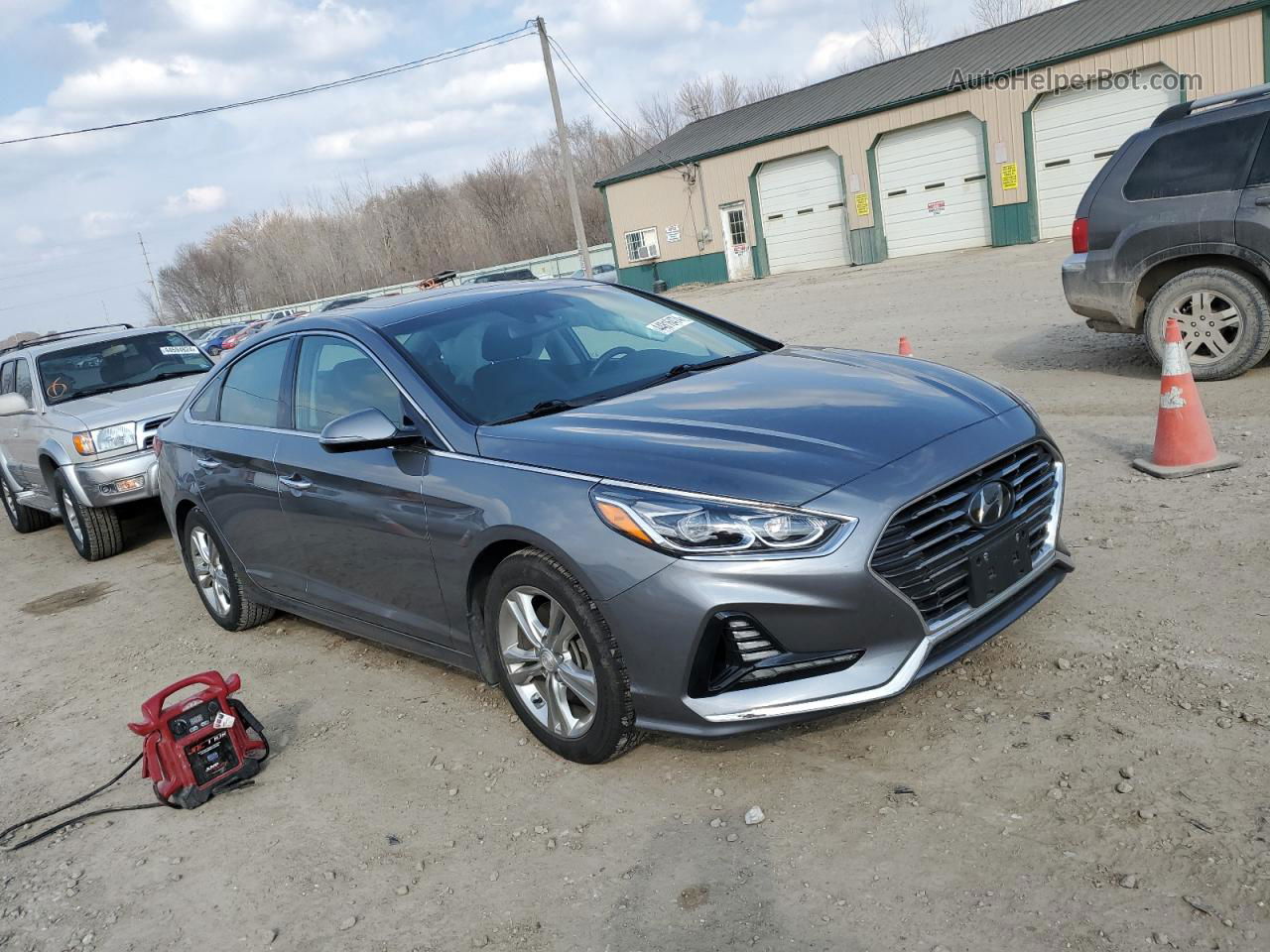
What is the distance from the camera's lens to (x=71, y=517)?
8492mm

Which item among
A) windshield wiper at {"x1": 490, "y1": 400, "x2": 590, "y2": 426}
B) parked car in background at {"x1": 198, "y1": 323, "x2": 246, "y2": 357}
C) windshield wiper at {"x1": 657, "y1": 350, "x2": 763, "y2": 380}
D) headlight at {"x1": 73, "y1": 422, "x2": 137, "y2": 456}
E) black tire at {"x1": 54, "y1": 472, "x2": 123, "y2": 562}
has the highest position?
windshield wiper at {"x1": 490, "y1": 400, "x2": 590, "y2": 426}

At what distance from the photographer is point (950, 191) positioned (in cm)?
2691

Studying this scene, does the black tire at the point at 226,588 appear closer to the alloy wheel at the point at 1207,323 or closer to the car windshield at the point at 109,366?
the car windshield at the point at 109,366

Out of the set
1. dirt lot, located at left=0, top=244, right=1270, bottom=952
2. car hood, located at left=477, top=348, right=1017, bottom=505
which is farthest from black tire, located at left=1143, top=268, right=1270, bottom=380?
car hood, located at left=477, top=348, right=1017, bottom=505

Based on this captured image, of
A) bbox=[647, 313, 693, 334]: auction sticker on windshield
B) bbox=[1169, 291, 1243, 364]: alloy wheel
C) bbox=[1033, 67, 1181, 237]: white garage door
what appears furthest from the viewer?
bbox=[1033, 67, 1181, 237]: white garage door

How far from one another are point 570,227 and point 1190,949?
69.2m

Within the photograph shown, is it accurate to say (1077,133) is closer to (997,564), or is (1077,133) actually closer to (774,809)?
(997,564)

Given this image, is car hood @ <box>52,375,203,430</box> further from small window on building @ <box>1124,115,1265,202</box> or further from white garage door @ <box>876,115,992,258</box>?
white garage door @ <box>876,115,992,258</box>

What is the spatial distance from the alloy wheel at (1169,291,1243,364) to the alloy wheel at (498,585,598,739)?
5961 mm

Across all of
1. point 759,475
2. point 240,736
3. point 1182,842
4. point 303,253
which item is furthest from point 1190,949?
point 303,253

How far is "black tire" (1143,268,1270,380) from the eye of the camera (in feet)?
24.0

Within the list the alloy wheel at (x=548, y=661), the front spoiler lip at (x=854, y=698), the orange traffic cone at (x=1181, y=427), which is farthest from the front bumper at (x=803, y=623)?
the orange traffic cone at (x=1181, y=427)

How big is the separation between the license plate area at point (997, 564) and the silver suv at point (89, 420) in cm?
679

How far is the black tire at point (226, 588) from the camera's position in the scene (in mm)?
5555
